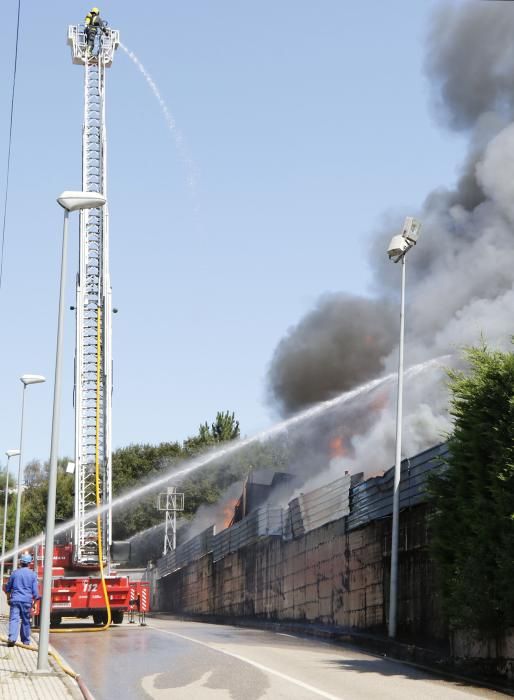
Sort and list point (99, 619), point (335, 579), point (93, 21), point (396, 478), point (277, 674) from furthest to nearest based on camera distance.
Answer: point (93, 21) < point (99, 619) < point (335, 579) < point (396, 478) < point (277, 674)

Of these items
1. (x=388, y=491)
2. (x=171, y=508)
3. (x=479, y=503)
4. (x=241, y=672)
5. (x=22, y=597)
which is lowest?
(x=241, y=672)

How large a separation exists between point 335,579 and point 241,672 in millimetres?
10122

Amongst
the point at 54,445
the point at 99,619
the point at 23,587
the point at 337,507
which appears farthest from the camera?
the point at 99,619

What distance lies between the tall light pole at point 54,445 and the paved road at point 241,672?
33.3 inches

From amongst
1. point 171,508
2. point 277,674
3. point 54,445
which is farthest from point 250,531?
point 171,508

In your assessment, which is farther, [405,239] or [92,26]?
[92,26]

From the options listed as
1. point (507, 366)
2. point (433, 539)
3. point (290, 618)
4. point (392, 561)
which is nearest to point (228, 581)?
point (290, 618)

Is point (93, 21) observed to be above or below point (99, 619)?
above

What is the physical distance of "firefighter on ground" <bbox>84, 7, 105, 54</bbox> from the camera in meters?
29.5

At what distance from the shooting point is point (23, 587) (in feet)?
55.6

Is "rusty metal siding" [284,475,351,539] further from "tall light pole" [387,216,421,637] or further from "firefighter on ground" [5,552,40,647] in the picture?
"firefighter on ground" [5,552,40,647]

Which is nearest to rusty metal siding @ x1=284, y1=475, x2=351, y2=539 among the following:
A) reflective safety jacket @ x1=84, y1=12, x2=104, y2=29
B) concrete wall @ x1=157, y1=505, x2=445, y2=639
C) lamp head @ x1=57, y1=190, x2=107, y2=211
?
concrete wall @ x1=157, y1=505, x2=445, y2=639

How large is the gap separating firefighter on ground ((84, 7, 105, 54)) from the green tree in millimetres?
19005

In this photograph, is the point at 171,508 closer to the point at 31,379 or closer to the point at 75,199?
the point at 31,379
